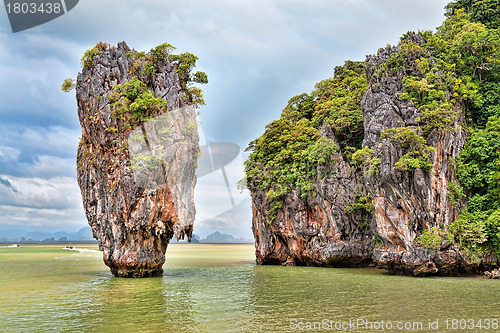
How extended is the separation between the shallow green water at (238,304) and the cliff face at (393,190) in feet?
7.80

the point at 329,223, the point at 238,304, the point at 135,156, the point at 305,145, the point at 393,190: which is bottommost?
the point at 238,304

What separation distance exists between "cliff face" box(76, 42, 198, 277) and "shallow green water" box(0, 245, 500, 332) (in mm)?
3173

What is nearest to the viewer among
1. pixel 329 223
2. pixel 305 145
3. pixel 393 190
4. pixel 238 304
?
pixel 238 304

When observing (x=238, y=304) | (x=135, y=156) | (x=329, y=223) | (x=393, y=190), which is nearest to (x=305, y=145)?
(x=329, y=223)

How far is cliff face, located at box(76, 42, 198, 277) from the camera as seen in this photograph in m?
24.9

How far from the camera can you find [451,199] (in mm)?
23969

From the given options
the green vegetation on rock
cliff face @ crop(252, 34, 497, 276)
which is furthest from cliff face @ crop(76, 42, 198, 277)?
cliff face @ crop(252, 34, 497, 276)

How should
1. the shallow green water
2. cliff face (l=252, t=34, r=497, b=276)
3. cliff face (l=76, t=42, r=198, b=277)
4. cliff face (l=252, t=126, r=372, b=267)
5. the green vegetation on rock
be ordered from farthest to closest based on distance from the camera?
the green vegetation on rock → cliff face (l=252, t=126, r=372, b=267) → cliff face (l=76, t=42, r=198, b=277) → cliff face (l=252, t=34, r=497, b=276) → the shallow green water

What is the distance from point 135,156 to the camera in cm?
2519

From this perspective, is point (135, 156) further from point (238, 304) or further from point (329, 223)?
point (329, 223)

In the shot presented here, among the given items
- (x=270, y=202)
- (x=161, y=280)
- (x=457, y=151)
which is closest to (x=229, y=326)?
(x=161, y=280)

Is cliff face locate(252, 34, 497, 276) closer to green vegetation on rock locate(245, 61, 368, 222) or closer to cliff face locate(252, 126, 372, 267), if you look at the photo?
cliff face locate(252, 126, 372, 267)

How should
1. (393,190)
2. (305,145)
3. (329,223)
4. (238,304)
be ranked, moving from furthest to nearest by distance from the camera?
(305,145) < (329,223) < (393,190) < (238,304)

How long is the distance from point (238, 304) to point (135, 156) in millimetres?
Answer: 13482
